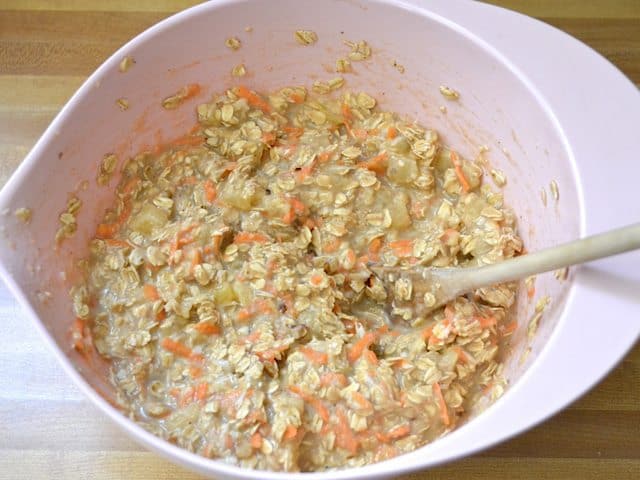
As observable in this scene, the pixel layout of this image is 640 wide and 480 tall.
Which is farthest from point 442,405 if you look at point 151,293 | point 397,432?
point 151,293

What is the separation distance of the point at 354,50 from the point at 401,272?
1.45ft

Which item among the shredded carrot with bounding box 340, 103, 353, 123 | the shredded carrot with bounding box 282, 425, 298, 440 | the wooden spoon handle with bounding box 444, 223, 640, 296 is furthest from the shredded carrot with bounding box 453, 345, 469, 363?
the shredded carrot with bounding box 340, 103, 353, 123

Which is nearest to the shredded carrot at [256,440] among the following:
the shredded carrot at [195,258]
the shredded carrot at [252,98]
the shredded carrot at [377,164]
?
the shredded carrot at [195,258]

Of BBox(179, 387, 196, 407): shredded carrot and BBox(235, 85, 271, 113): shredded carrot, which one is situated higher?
BBox(235, 85, 271, 113): shredded carrot

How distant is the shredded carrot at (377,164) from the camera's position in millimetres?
1294

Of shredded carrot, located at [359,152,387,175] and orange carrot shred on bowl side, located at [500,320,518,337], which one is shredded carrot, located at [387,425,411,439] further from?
shredded carrot, located at [359,152,387,175]

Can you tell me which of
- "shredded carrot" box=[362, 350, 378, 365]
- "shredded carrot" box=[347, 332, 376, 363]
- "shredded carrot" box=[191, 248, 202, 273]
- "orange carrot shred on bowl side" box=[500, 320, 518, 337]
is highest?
"orange carrot shred on bowl side" box=[500, 320, 518, 337]

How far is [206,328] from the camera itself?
1.15 metres

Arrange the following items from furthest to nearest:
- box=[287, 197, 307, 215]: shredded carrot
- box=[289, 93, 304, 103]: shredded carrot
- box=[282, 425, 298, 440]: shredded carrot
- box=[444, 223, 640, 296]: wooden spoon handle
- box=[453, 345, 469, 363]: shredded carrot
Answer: box=[289, 93, 304, 103]: shredded carrot → box=[287, 197, 307, 215]: shredded carrot → box=[453, 345, 469, 363]: shredded carrot → box=[282, 425, 298, 440]: shredded carrot → box=[444, 223, 640, 296]: wooden spoon handle

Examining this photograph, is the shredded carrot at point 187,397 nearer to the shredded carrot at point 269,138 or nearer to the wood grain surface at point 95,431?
the wood grain surface at point 95,431

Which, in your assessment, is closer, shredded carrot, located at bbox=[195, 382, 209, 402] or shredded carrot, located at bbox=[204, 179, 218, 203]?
shredded carrot, located at bbox=[195, 382, 209, 402]

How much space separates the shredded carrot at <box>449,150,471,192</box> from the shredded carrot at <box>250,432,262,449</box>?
62 centimetres

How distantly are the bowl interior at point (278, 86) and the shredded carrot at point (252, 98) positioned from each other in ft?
0.05

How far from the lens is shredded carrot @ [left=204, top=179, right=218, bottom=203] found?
127 cm
